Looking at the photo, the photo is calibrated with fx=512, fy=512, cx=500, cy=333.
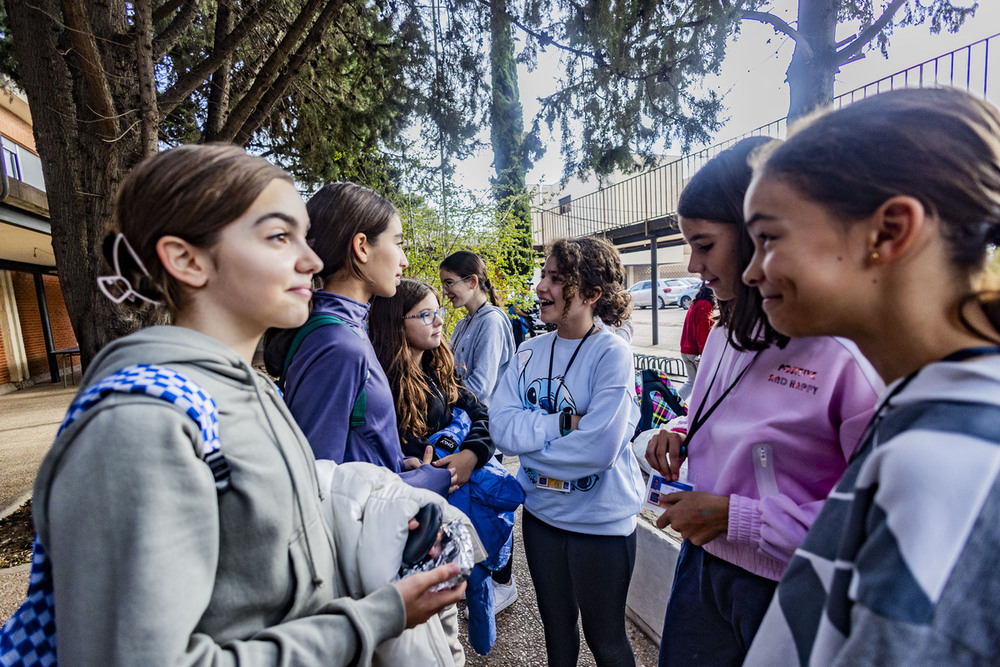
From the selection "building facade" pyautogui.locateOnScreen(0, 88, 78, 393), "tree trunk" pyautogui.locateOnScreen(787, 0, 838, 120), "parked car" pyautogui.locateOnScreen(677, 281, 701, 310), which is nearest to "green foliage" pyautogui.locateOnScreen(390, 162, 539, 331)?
"tree trunk" pyautogui.locateOnScreen(787, 0, 838, 120)

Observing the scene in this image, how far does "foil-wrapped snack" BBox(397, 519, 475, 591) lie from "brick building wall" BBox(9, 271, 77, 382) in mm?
17733

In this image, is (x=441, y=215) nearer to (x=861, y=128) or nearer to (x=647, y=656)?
(x=647, y=656)

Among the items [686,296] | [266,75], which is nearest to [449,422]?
[266,75]

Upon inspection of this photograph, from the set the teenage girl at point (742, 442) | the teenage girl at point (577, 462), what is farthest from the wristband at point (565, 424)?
the teenage girl at point (742, 442)

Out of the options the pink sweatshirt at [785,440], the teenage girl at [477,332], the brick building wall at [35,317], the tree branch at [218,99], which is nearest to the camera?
the pink sweatshirt at [785,440]

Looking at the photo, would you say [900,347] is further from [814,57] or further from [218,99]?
[218,99]

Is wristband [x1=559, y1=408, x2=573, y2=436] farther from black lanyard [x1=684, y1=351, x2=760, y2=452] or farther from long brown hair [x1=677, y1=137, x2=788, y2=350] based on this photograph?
long brown hair [x1=677, y1=137, x2=788, y2=350]

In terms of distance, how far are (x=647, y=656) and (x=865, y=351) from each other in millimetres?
2319

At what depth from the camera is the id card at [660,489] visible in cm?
143

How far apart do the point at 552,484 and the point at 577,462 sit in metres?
0.17

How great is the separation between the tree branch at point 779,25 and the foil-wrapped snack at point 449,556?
4745 mm

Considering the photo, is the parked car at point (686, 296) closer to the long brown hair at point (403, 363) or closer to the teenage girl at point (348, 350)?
the long brown hair at point (403, 363)

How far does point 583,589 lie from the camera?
76.8 inches

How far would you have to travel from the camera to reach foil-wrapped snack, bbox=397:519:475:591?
107cm
